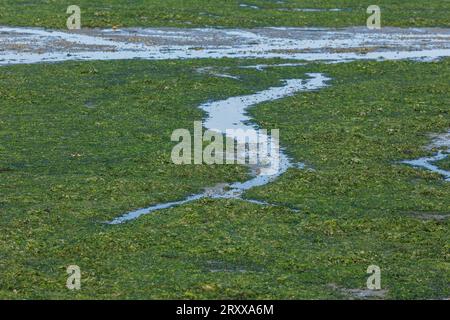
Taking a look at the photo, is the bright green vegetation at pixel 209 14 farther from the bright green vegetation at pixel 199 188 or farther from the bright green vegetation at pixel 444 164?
the bright green vegetation at pixel 444 164

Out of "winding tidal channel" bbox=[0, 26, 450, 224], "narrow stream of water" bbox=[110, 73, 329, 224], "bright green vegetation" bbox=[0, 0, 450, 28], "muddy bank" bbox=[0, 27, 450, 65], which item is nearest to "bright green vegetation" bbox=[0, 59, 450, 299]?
"narrow stream of water" bbox=[110, 73, 329, 224]

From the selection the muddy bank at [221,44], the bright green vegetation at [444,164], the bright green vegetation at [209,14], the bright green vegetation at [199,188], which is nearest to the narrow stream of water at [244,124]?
the bright green vegetation at [199,188]

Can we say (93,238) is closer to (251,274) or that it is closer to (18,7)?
(251,274)

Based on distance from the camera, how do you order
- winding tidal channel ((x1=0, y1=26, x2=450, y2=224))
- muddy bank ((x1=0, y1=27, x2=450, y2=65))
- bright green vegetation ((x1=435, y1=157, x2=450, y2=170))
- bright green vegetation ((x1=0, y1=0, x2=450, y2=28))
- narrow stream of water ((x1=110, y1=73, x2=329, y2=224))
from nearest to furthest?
narrow stream of water ((x1=110, y1=73, x2=329, y2=224))
bright green vegetation ((x1=435, y1=157, x2=450, y2=170))
winding tidal channel ((x1=0, y1=26, x2=450, y2=224))
muddy bank ((x1=0, y1=27, x2=450, y2=65))
bright green vegetation ((x1=0, y1=0, x2=450, y2=28))

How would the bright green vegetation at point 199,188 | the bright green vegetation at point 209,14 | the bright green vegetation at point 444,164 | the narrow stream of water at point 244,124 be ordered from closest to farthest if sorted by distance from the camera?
the bright green vegetation at point 199,188
the narrow stream of water at point 244,124
the bright green vegetation at point 444,164
the bright green vegetation at point 209,14

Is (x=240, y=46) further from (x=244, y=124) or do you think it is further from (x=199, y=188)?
(x=199, y=188)

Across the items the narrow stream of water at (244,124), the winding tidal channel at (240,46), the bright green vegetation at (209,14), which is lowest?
the narrow stream of water at (244,124)

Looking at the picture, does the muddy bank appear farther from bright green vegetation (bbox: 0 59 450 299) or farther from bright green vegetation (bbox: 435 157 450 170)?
bright green vegetation (bbox: 435 157 450 170)
